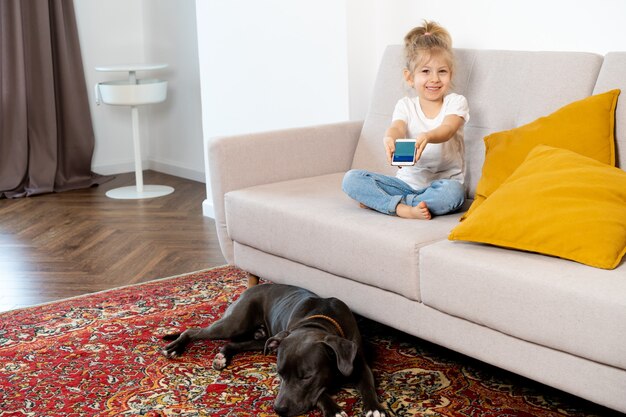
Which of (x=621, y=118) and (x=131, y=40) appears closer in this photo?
(x=621, y=118)

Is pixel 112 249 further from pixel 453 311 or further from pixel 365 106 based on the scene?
pixel 453 311

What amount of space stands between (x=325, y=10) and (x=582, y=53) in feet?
4.26

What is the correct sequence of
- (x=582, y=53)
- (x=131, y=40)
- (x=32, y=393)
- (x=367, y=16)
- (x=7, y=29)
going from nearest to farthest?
(x=32, y=393)
(x=582, y=53)
(x=367, y=16)
(x=7, y=29)
(x=131, y=40)

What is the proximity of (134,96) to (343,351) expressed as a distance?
3400mm

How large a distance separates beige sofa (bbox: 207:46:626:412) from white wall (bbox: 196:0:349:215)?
1.28 ft

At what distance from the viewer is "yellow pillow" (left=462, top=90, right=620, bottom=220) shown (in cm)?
251

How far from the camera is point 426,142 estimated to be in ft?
9.03

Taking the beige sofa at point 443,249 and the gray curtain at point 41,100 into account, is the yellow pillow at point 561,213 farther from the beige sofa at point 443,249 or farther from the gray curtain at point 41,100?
the gray curtain at point 41,100

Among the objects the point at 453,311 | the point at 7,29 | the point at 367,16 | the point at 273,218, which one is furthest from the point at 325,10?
the point at 7,29

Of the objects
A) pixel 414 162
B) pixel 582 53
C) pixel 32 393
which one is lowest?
pixel 32 393

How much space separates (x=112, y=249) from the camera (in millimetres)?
4055

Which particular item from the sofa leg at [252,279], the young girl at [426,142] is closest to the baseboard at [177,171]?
the sofa leg at [252,279]

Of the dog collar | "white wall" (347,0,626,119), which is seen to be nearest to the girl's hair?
"white wall" (347,0,626,119)

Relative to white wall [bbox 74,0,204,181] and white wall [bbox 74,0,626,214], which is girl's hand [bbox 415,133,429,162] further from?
white wall [bbox 74,0,204,181]
